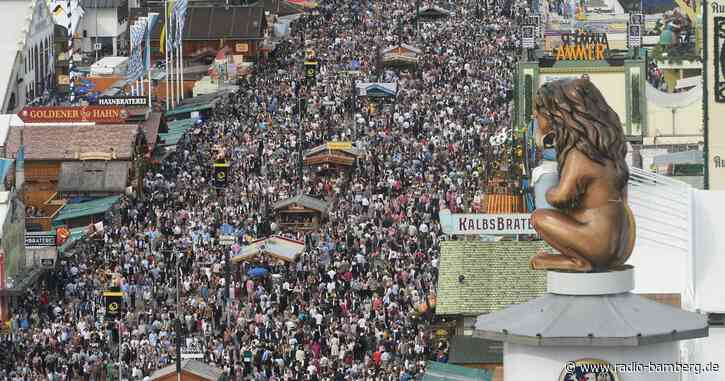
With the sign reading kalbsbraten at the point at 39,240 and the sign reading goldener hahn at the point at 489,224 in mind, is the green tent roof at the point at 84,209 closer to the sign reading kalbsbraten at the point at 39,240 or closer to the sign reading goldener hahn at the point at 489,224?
the sign reading kalbsbraten at the point at 39,240

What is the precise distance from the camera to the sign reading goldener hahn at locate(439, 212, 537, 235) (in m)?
69.9

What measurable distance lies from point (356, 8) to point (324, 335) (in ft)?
245

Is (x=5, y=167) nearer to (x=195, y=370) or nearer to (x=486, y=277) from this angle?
(x=486, y=277)

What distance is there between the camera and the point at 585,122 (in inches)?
1088

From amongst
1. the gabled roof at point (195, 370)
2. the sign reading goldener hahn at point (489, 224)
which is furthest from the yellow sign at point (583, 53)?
the gabled roof at point (195, 370)

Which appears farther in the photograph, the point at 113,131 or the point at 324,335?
the point at 113,131

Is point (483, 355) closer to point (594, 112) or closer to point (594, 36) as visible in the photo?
point (594, 112)

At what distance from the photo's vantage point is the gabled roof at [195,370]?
61.3 meters

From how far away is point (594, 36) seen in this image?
10388cm

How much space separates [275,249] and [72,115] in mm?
27815

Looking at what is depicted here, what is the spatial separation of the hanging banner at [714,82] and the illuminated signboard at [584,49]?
49.3 m

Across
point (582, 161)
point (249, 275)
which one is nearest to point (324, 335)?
point (249, 275)

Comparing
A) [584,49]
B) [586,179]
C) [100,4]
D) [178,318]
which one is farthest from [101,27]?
[586,179]

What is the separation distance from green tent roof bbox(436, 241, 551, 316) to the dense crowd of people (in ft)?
4.48
